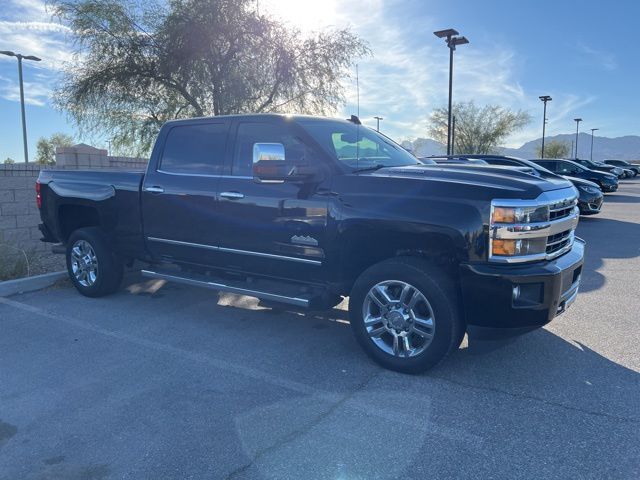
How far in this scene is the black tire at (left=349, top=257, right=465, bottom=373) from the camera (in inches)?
155

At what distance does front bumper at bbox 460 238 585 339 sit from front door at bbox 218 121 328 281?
1.33 meters

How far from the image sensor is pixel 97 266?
639 centimetres

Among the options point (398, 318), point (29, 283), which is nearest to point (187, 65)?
point (29, 283)

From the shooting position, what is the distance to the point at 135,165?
1130cm

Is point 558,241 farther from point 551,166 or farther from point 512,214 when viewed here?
point 551,166

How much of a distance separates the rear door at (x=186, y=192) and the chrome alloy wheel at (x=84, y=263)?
956mm

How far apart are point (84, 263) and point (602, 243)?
30.1ft

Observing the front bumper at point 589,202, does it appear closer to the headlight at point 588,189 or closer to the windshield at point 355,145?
the headlight at point 588,189

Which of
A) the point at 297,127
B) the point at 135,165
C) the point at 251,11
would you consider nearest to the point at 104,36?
the point at 251,11

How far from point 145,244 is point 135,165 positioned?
5.81 m

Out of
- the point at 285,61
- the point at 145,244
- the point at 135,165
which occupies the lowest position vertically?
the point at 145,244

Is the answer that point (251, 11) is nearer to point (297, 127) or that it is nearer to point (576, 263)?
point (297, 127)

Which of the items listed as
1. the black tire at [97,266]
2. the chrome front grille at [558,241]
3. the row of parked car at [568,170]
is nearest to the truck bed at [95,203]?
the black tire at [97,266]

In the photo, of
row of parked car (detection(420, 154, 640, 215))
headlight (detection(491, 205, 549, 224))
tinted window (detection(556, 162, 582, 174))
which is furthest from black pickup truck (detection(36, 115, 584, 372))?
tinted window (detection(556, 162, 582, 174))
